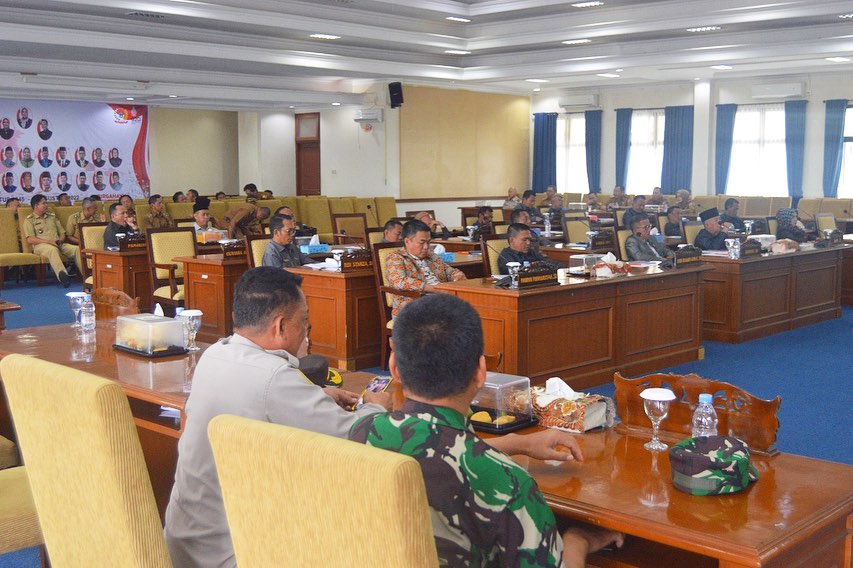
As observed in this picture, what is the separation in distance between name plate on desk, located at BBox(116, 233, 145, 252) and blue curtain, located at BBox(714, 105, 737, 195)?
33.6ft

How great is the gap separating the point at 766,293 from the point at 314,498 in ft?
23.6

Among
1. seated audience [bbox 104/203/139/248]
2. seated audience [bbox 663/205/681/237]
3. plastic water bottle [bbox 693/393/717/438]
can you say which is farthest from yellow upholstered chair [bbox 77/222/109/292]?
plastic water bottle [bbox 693/393/717/438]

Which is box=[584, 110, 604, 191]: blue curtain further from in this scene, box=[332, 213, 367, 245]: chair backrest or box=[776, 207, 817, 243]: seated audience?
box=[776, 207, 817, 243]: seated audience

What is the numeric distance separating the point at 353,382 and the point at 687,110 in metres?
13.7

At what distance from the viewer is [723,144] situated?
15.4 meters

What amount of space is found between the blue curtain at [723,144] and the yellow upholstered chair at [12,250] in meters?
10.4

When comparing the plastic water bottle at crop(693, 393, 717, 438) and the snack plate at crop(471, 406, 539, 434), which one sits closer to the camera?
the plastic water bottle at crop(693, 393, 717, 438)

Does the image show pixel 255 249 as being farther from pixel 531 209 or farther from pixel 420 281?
pixel 531 209

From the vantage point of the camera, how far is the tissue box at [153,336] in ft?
11.9

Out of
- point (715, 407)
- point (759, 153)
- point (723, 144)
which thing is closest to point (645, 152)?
point (723, 144)

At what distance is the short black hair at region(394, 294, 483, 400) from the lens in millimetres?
1705

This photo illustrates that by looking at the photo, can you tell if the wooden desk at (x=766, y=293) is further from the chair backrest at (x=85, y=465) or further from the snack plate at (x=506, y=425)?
the chair backrest at (x=85, y=465)

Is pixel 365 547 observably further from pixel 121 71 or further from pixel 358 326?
pixel 121 71

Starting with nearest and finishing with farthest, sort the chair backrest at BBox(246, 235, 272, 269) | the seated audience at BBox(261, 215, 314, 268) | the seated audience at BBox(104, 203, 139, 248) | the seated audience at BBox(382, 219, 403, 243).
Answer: the seated audience at BBox(261, 215, 314, 268) → the chair backrest at BBox(246, 235, 272, 269) → the seated audience at BBox(382, 219, 403, 243) → the seated audience at BBox(104, 203, 139, 248)
